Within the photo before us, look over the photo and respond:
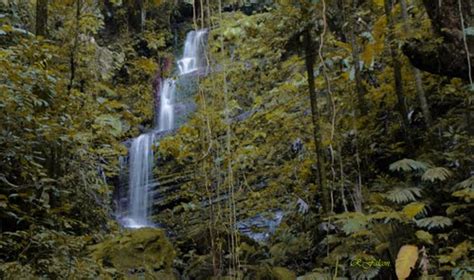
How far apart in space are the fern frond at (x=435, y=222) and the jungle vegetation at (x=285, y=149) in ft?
0.05

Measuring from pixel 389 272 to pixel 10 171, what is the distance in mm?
3251

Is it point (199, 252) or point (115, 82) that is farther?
point (115, 82)

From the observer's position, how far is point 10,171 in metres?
3.68

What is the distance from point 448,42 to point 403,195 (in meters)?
1.35

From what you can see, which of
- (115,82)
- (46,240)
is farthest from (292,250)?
(115,82)

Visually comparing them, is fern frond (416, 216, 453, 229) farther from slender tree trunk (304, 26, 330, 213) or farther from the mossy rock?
the mossy rock

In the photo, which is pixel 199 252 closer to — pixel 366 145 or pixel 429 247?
pixel 366 145

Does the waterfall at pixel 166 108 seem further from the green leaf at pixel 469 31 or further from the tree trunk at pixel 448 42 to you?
the green leaf at pixel 469 31

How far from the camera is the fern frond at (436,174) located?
3795 mm

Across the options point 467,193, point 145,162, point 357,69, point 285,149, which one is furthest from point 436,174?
point 145,162

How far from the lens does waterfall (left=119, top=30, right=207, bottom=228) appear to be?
9.81 meters

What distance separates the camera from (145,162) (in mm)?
10805

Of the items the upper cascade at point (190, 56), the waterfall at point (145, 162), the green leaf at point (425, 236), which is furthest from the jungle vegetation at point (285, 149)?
the upper cascade at point (190, 56)

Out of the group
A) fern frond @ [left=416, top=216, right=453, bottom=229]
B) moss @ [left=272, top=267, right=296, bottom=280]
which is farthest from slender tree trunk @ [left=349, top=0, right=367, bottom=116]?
moss @ [left=272, top=267, right=296, bottom=280]
